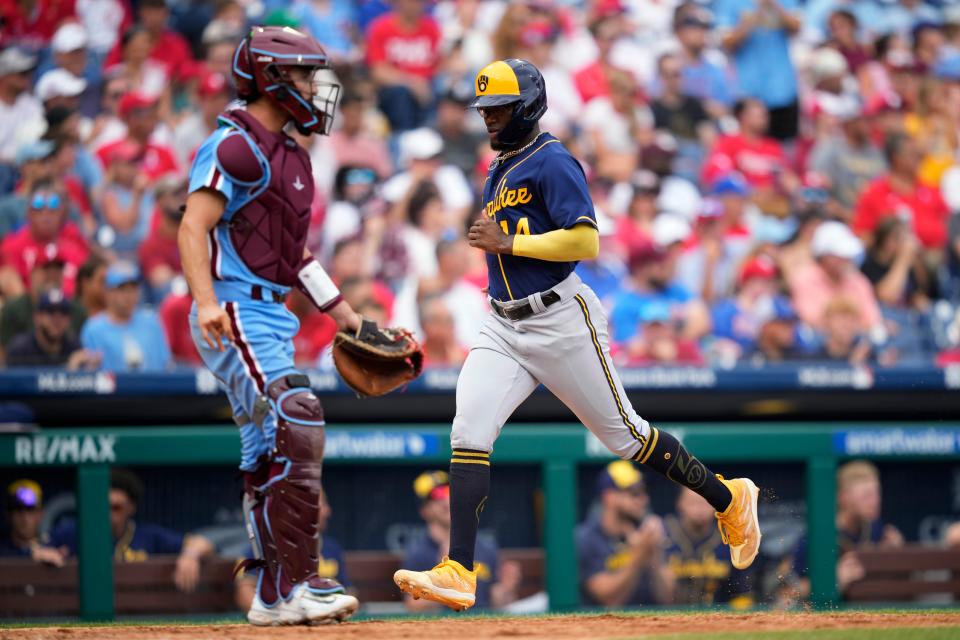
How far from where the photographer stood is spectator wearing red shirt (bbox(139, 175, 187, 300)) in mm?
8320

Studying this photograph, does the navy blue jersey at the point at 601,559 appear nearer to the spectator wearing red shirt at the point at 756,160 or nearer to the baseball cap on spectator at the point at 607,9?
the spectator wearing red shirt at the point at 756,160

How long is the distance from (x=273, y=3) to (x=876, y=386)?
18.2ft

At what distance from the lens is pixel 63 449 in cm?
679

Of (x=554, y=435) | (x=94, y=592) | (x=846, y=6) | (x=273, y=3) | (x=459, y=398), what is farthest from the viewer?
(x=846, y=6)

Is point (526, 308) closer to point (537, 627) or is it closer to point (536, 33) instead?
point (537, 627)

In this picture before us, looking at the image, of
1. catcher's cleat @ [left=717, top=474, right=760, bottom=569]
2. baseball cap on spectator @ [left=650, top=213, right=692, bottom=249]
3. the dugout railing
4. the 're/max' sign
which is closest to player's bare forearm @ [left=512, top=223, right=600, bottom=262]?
catcher's cleat @ [left=717, top=474, right=760, bottom=569]

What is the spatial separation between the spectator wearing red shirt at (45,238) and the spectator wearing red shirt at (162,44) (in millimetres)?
1608

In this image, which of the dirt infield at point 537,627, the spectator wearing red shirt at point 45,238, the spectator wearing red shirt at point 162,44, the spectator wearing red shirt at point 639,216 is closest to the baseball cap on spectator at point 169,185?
the spectator wearing red shirt at point 45,238

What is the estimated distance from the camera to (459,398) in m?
4.80

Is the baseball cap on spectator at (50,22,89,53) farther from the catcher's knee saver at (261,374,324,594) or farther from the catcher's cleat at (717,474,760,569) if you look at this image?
the catcher's cleat at (717,474,760,569)

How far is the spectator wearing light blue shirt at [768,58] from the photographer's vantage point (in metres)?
11.0

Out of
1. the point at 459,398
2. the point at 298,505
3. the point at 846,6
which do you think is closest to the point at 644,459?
the point at 459,398

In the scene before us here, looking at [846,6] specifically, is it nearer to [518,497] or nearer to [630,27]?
[630,27]

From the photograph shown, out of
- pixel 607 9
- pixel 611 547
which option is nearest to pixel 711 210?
pixel 607 9
